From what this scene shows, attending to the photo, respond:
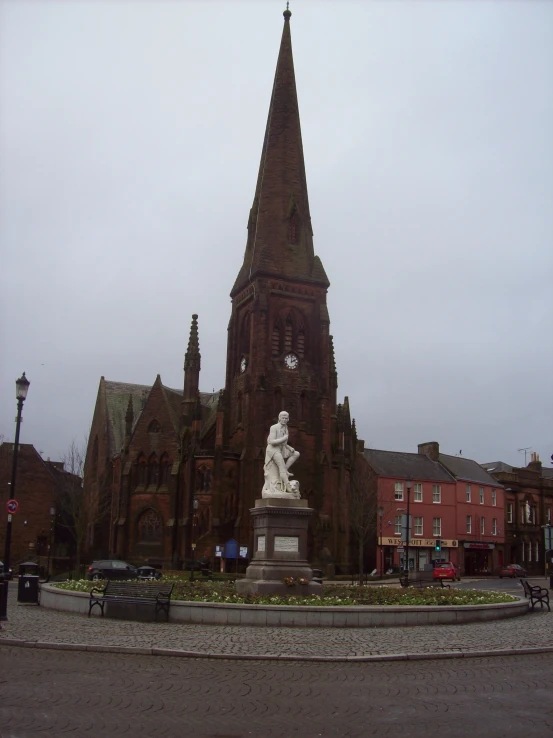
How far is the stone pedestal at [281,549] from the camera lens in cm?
2138

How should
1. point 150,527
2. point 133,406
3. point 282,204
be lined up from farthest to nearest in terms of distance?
point 133,406 < point 282,204 < point 150,527

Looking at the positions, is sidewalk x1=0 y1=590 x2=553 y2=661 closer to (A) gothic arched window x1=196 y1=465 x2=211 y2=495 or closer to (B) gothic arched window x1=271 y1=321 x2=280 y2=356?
(A) gothic arched window x1=196 y1=465 x2=211 y2=495

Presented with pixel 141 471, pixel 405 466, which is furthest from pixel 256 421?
pixel 405 466

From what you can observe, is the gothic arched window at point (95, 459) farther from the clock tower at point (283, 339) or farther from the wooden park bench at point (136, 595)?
the wooden park bench at point (136, 595)

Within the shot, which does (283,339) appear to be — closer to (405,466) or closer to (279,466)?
(405,466)

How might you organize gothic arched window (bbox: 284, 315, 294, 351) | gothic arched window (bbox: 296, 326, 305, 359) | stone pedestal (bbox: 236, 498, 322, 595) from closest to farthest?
stone pedestal (bbox: 236, 498, 322, 595), gothic arched window (bbox: 284, 315, 294, 351), gothic arched window (bbox: 296, 326, 305, 359)

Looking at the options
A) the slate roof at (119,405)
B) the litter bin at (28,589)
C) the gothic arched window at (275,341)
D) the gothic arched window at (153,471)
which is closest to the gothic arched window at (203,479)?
the gothic arched window at (153,471)

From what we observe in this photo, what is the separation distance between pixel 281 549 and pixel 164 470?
3934 cm

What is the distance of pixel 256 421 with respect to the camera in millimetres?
55062

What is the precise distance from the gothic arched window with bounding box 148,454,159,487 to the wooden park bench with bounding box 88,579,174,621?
131ft

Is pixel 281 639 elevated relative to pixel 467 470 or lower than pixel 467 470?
lower

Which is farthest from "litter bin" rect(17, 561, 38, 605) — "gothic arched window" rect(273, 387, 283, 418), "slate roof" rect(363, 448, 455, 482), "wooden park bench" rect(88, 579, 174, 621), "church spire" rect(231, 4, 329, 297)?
"slate roof" rect(363, 448, 455, 482)

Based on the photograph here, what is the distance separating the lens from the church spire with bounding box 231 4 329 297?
60281 millimetres

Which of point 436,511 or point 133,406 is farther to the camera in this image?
point 133,406
